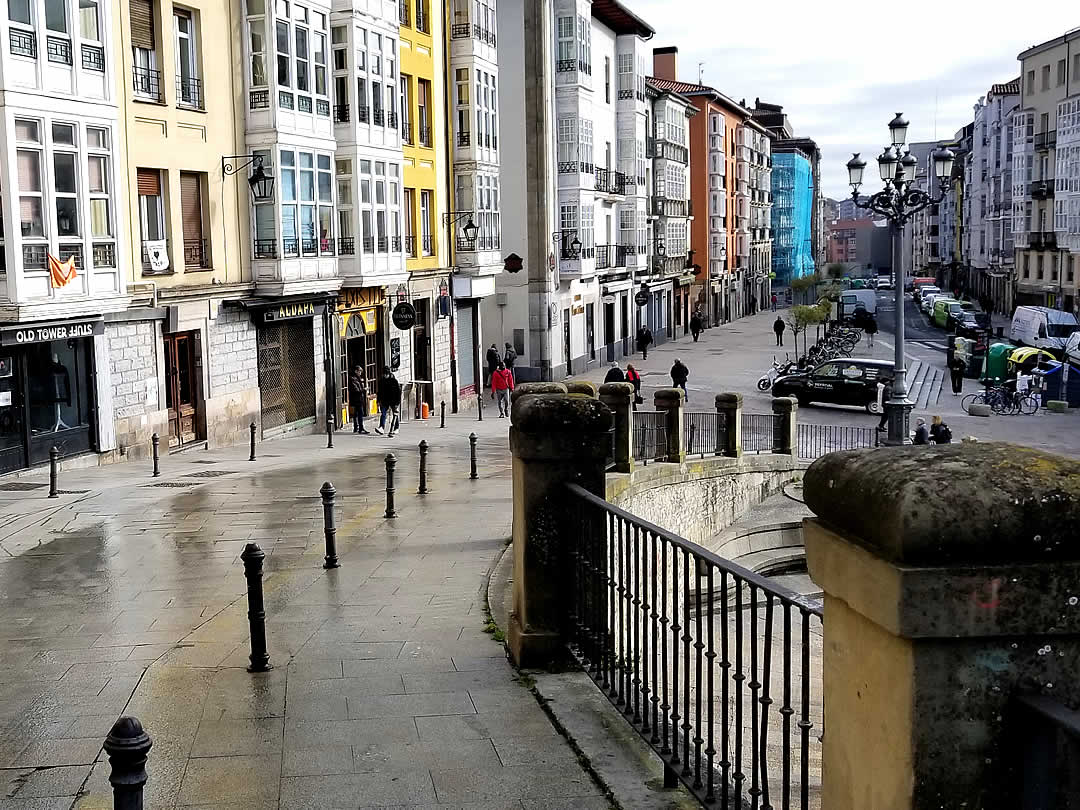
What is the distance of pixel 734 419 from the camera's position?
2419 centimetres

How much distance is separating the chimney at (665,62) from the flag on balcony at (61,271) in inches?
2724

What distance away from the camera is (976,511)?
261cm

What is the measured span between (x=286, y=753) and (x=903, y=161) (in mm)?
23102

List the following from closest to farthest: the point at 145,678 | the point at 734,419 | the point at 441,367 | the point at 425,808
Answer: the point at 425,808
the point at 145,678
the point at 734,419
the point at 441,367

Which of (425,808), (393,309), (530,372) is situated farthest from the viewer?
(530,372)

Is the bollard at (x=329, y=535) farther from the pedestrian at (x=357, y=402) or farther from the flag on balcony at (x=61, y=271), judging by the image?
the pedestrian at (x=357, y=402)

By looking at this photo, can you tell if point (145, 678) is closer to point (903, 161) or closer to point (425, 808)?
point (425, 808)

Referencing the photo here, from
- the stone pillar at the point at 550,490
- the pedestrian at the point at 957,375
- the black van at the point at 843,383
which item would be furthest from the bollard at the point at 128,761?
the pedestrian at the point at 957,375

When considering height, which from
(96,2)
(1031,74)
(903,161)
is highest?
(1031,74)

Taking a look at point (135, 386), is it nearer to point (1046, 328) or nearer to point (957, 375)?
point (957, 375)

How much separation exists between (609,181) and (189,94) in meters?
33.5

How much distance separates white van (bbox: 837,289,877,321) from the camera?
289ft

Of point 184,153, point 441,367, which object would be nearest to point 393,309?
point 441,367

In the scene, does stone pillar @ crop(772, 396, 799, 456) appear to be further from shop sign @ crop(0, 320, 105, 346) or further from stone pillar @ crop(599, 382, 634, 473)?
shop sign @ crop(0, 320, 105, 346)
